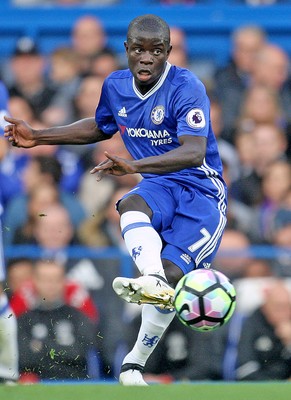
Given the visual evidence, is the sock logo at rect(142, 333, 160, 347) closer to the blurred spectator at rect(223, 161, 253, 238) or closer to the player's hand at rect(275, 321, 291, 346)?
the player's hand at rect(275, 321, 291, 346)

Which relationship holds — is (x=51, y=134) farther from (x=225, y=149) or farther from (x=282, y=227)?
(x=225, y=149)

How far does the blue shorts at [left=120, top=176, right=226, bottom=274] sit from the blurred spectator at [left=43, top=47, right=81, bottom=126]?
351 cm

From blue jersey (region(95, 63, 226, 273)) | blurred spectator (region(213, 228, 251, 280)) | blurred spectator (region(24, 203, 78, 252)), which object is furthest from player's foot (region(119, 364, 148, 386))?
blurred spectator (region(24, 203, 78, 252))

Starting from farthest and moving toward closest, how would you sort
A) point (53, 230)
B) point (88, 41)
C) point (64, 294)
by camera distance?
1. point (88, 41)
2. point (53, 230)
3. point (64, 294)

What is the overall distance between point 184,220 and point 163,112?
76 cm

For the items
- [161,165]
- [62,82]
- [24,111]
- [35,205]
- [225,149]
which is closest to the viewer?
[161,165]

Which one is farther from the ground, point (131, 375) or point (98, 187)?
point (98, 187)

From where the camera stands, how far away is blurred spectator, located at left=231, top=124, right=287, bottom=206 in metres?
9.65

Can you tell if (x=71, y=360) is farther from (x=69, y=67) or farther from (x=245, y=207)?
(x=69, y=67)

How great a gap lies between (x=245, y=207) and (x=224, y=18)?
2793mm

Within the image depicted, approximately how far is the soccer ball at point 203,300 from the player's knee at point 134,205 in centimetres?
63

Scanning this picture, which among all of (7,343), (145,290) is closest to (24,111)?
(7,343)

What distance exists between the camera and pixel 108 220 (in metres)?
9.23

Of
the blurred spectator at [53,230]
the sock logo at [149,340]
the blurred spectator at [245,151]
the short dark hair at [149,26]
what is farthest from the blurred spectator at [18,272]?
the short dark hair at [149,26]
